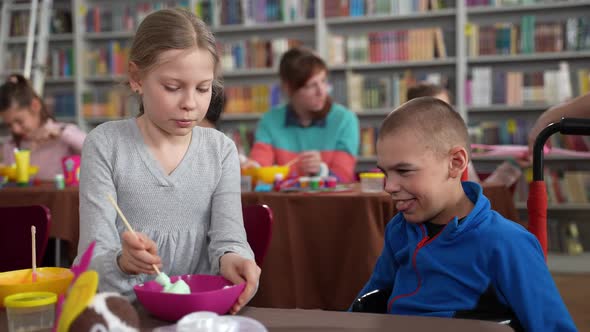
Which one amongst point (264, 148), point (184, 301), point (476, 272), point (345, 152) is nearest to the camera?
point (184, 301)

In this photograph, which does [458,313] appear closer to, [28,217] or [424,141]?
[424,141]

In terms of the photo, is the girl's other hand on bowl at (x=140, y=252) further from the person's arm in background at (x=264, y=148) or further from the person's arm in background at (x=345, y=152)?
the person's arm in background at (x=264, y=148)

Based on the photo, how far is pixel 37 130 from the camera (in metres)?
3.37

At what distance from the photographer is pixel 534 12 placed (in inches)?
187

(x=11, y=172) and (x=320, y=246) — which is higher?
(x=11, y=172)

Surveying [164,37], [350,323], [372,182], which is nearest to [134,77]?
[164,37]

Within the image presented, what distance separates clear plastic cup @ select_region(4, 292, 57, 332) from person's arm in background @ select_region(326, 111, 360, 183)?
2316 mm

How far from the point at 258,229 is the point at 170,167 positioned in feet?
1.15

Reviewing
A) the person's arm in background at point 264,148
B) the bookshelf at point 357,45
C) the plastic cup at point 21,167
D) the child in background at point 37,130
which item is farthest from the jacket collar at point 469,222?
the bookshelf at point 357,45

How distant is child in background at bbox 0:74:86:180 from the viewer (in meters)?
3.31

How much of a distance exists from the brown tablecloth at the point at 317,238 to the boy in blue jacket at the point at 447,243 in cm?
98

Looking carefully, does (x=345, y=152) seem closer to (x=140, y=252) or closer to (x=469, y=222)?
(x=469, y=222)

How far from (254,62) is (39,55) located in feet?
6.51

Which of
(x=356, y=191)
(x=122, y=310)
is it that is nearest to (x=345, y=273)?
(x=356, y=191)
